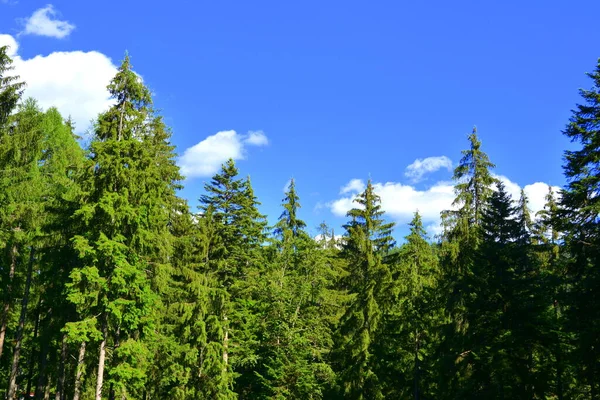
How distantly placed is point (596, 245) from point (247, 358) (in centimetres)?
1856

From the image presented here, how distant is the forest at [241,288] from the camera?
57.3ft

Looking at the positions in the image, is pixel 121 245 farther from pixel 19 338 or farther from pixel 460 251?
pixel 460 251

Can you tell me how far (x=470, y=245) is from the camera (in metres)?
21.9

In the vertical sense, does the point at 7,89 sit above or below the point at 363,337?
above

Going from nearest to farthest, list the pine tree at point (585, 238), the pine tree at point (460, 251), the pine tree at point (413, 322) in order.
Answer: the pine tree at point (585, 238)
the pine tree at point (460, 251)
the pine tree at point (413, 322)

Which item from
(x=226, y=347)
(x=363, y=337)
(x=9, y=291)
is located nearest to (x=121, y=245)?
(x=9, y=291)

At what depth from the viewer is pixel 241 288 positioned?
2855 centimetres

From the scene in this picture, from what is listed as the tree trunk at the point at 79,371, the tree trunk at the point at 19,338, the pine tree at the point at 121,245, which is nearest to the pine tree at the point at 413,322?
the pine tree at the point at 121,245

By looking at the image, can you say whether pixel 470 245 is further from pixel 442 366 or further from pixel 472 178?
pixel 442 366

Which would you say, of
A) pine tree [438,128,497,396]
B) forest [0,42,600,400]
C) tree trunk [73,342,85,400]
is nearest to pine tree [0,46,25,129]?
forest [0,42,600,400]

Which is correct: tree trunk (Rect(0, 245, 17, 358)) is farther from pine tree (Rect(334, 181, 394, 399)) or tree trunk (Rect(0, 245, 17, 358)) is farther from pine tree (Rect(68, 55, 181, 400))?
pine tree (Rect(334, 181, 394, 399))

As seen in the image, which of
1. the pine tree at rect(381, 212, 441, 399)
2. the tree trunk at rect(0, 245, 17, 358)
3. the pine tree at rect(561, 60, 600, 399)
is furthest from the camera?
the pine tree at rect(381, 212, 441, 399)

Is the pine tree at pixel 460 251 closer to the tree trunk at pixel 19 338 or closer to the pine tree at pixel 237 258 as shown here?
the pine tree at pixel 237 258

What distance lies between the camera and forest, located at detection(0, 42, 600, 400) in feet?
57.3
